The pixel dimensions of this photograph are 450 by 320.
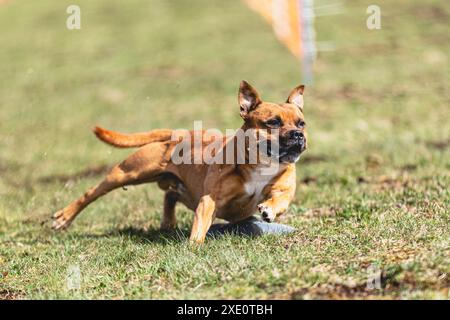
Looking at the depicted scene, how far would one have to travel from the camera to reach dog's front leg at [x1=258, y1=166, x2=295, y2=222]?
20.8ft

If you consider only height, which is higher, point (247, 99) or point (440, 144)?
point (247, 99)

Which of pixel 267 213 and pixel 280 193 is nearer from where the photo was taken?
pixel 267 213

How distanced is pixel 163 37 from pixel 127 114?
10739 millimetres

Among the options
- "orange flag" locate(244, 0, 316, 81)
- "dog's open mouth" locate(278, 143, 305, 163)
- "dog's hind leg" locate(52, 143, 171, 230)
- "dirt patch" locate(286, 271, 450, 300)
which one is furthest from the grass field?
"dog's open mouth" locate(278, 143, 305, 163)

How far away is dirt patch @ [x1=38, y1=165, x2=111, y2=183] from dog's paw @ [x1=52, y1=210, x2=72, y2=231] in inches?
125

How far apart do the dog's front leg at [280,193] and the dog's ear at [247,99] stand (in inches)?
24.7

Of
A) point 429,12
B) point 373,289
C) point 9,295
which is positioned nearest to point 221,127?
point 9,295

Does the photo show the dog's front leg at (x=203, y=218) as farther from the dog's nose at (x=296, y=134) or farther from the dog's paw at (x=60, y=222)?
the dog's paw at (x=60, y=222)

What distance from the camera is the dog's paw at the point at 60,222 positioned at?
8023 millimetres

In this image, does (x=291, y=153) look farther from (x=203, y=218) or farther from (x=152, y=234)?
(x=152, y=234)

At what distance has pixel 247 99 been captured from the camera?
21.6ft

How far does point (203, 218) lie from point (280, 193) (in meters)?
0.70

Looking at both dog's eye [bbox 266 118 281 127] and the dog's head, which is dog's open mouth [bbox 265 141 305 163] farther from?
dog's eye [bbox 266 118 281 127]

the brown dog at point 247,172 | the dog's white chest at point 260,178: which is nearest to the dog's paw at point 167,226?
the brown dog at point 247,172
